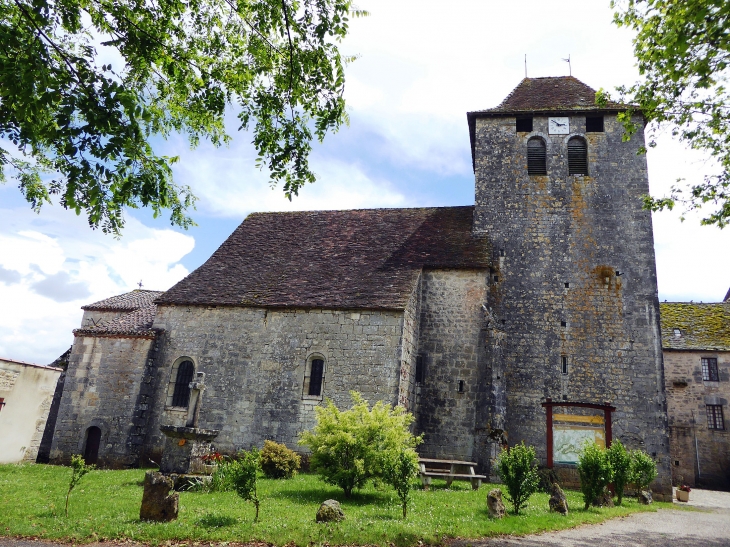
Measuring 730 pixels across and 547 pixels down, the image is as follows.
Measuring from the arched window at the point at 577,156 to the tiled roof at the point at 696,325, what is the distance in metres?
11.3

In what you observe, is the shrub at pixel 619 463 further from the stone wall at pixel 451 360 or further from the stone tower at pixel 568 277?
the stone wall at pixel 451 360

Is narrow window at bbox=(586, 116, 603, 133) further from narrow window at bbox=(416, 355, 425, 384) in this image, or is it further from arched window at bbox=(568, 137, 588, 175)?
narrow window at bbox=(416, 355, 425, 384)

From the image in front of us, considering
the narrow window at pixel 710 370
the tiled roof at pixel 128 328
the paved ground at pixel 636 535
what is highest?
the narrow window at pixel 710 370

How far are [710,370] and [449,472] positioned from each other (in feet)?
64.2

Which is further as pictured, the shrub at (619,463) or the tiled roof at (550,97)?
the tiled roof at (550,97)

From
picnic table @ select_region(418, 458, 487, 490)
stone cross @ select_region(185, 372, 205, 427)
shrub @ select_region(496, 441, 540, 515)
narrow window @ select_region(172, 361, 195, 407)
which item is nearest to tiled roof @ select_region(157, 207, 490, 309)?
narrow window @ select_region(172, 361, 195, 407)

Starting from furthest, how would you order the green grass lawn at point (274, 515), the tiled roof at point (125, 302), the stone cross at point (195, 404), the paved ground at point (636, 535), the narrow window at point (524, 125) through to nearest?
the tiled roof at point (125, 302) < the narrow window at point (524, 125) < the stone cross at point (195, 404) < the paved ground at point (636, 535) < the green grass lawn at point (274, 515)

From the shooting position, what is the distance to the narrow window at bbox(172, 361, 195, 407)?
17.1 m

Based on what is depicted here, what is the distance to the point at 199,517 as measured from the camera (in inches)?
334

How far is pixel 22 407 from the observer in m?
16.8

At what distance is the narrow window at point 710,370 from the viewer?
25.4 m

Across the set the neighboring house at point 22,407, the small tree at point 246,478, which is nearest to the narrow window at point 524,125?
the small tree at point 246,478

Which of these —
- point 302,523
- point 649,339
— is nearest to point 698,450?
point 649,339

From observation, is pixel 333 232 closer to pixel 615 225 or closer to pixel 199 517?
pixel 615 225
